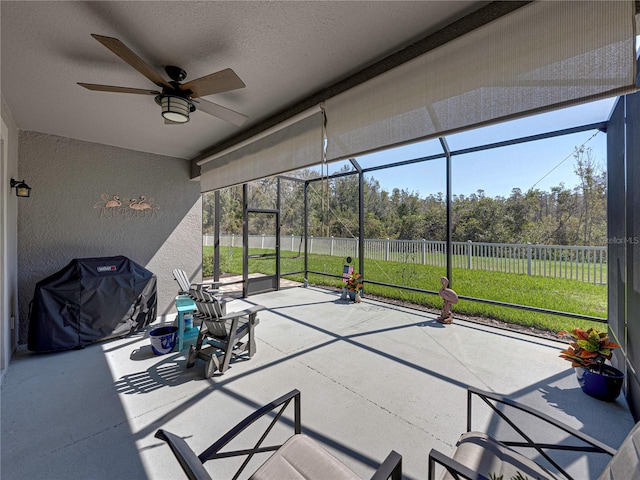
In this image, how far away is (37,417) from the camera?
78.5 inches

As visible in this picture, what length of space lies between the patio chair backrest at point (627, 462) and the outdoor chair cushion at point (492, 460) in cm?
25

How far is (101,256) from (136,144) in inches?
67.7

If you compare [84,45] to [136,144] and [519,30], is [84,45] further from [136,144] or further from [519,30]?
[519,30]

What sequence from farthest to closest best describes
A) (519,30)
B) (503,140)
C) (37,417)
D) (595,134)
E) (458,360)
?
(503,140)
(595,134)
(458,360)
(37,417)
(519,30)

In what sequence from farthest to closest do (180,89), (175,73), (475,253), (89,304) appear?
(475,253), (89,304), (175,73), (180,89)

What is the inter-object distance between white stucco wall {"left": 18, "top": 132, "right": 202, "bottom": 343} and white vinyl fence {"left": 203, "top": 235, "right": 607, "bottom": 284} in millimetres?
1163

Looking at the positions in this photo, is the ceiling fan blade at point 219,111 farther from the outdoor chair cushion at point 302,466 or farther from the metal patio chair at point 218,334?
the outdoor chair cushion at point 302,466

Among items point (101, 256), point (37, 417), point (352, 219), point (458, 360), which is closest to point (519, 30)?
point (458, 360)

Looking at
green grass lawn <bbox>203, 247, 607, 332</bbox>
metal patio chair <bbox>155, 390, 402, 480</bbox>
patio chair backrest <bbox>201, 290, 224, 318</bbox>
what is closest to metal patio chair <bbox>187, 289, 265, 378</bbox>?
patio chair backrest <bbox>201, 290, 224, 318</bbox>

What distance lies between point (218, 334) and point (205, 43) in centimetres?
261

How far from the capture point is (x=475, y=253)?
4387 mm

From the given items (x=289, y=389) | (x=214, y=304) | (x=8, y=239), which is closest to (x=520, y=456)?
(x=289, y=389)

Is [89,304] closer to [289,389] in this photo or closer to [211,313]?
[211,313]

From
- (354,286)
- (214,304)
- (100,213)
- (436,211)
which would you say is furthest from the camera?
(354,286)
